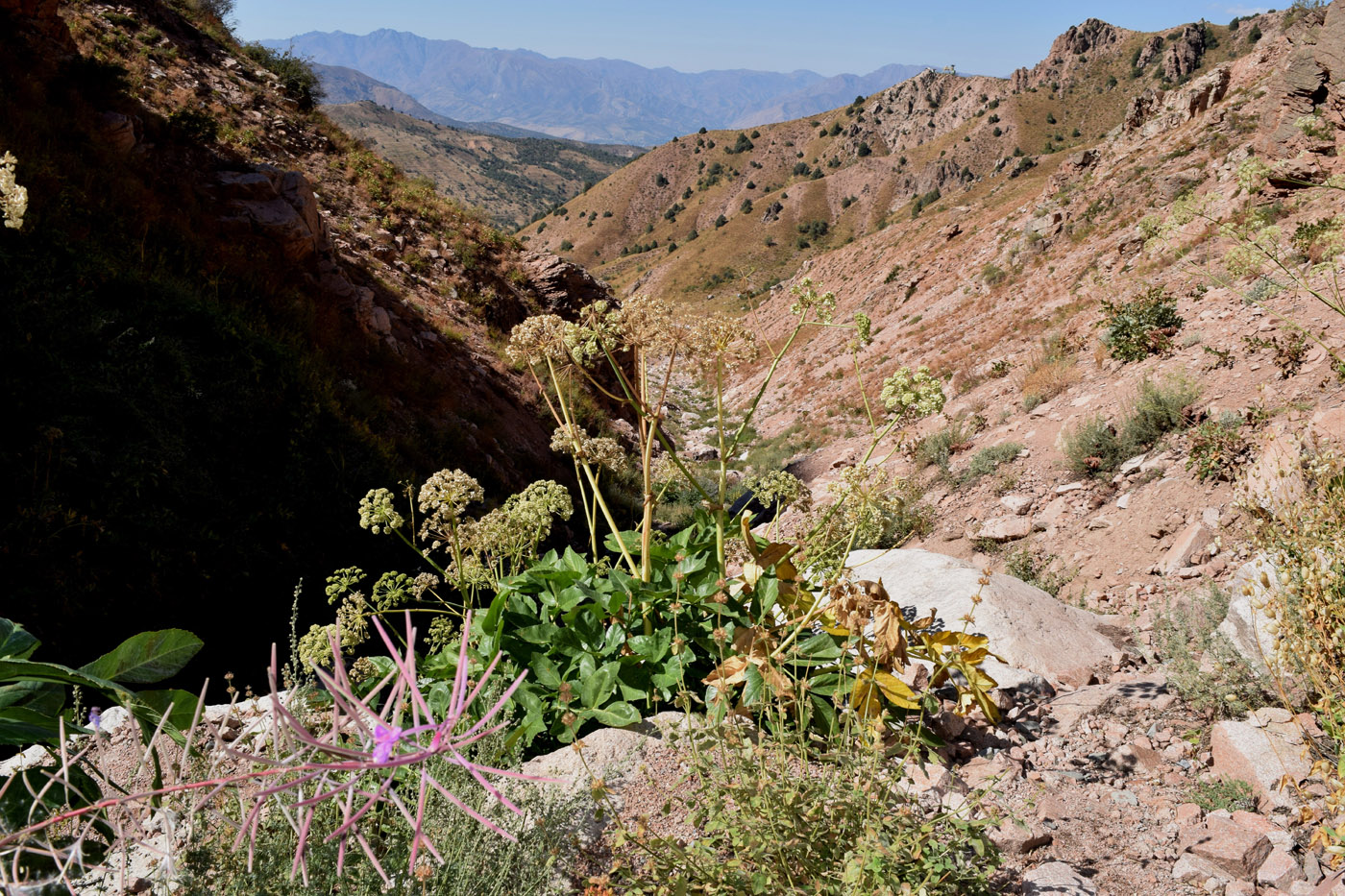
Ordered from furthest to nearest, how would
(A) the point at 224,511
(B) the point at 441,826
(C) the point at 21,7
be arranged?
(C) the point at 21,7, (A) the point at 224,511, (B) the point at 441,826

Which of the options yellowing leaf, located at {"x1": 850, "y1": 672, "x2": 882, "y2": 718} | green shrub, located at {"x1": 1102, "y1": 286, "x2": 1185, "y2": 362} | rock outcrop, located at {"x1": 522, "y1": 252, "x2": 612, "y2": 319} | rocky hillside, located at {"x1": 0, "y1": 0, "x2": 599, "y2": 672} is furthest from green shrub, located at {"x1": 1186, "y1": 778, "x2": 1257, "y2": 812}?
rock outcrop, located at {"x1": 522, "y1": 252, "x2": 612, "y2": 319}

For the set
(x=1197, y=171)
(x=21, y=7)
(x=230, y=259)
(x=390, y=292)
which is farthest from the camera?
(x=1197, y=171)

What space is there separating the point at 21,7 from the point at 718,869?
14.6m

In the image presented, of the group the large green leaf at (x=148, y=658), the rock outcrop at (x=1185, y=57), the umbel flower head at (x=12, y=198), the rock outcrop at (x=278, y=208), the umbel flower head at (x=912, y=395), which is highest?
the rock outcrop at (x=1185, y=57)

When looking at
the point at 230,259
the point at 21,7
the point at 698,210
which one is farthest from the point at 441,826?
the point at 698,210

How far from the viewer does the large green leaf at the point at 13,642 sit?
137 cm

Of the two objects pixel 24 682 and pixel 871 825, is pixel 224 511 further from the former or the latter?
pixel 871 825

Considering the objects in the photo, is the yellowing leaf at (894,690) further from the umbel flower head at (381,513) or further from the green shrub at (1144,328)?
the green shrub at (1144,328)

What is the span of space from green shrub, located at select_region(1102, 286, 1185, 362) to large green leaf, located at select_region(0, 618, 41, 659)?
39.9 feet

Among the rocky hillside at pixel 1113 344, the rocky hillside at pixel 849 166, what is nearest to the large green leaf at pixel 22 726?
the rocky hillside at pixel 1113 344

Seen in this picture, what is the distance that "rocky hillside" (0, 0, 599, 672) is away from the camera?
19.1 feet

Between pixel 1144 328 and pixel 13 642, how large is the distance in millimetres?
12721

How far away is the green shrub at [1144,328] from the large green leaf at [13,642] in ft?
39.9

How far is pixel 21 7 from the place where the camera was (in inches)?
398
